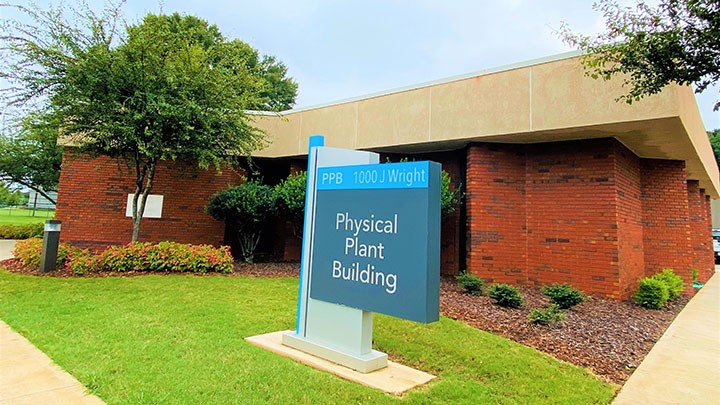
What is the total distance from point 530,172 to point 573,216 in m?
1.40

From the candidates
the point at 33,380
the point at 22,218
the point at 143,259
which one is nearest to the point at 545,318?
the point at 33,380

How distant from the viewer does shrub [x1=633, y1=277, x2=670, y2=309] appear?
8156 mm

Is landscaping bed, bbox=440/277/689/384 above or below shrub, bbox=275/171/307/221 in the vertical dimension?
below

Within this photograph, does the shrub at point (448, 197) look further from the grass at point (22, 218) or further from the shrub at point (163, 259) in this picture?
the grass at point (22, 218)

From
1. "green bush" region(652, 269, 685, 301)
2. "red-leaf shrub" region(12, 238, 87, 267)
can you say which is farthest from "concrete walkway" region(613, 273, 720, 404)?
"red-leaf shrub" region(12, 238, 87, 267)

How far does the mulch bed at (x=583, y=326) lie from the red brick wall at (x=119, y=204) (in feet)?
10.2

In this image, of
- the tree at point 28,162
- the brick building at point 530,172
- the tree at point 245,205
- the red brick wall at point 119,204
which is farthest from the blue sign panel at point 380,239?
the tree at point 28,162

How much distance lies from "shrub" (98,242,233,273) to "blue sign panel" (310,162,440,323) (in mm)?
5601

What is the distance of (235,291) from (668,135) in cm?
929

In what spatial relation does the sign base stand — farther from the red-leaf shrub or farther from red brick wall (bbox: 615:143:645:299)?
the red-leaf shrub

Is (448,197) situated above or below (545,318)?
above

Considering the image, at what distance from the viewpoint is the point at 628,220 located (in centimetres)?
936

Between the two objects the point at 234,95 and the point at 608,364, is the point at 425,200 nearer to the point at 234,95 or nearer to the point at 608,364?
the point at 608,364

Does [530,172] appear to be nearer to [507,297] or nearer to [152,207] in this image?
[507,297]
